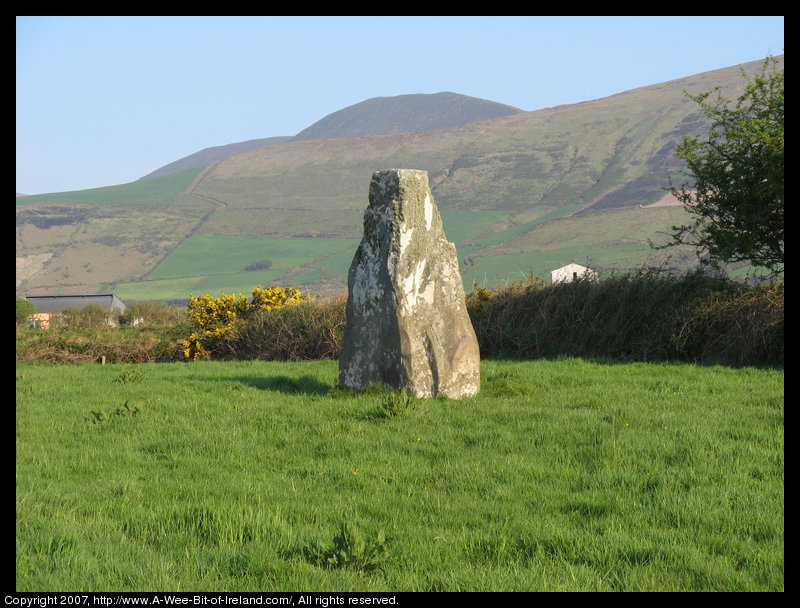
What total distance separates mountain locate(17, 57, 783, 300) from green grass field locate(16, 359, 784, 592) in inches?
2863

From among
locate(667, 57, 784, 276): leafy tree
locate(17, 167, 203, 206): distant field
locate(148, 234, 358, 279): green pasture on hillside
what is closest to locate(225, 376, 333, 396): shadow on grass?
locate(667, 57, 784, 276): leafy tree

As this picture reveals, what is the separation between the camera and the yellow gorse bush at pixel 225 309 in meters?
23.1

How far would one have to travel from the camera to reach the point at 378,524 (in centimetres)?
665

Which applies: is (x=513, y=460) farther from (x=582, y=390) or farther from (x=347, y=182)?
(x=347, y=182)

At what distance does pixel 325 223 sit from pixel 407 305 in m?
143

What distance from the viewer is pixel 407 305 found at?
12367mm

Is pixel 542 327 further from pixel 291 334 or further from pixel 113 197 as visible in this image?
pixel 113 197

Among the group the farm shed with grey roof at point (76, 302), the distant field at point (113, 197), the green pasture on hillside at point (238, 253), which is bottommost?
the farm shed with grey roof at point (76, 302)

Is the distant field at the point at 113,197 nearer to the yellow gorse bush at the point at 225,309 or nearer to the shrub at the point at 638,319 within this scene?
the yellow gorse bush at the point at 225,309

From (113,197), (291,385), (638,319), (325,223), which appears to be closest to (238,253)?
(325,223)

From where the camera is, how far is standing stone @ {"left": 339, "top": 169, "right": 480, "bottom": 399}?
1236 centimetres

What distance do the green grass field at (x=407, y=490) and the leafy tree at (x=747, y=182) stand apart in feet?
19.7

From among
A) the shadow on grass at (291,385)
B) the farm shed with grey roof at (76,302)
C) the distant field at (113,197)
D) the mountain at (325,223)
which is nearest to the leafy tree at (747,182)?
the shadow on grass at (291,385)

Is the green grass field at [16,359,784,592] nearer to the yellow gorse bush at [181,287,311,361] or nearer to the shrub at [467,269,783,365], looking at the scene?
the shrub at [467,269,783,365]
